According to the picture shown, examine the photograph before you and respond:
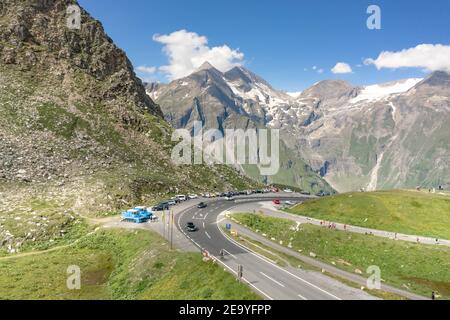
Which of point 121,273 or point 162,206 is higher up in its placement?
point 162,206

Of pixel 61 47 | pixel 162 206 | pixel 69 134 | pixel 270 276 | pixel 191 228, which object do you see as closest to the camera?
pixel 270 276

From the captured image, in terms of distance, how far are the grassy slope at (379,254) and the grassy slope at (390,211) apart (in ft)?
40.3

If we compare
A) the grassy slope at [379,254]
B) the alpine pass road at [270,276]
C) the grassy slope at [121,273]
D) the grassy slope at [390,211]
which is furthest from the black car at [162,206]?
the grassy slope at [390,211]

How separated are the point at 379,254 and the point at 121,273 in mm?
46860

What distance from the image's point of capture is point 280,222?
3506 inches

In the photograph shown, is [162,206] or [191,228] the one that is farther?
[162,206]

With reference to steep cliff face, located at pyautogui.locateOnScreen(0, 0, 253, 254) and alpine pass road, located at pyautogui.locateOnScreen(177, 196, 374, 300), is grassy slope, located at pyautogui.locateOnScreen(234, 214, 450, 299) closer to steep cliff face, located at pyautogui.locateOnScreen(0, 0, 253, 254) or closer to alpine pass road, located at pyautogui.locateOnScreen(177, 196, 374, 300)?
alpine pass road, located at pyautogui.locateOnScreen(177, 196, 374, 300)

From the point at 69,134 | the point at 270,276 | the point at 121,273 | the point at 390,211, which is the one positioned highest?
the point at 69,134

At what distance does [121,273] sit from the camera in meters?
58.7

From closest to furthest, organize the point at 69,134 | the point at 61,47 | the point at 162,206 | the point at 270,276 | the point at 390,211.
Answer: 1. the point at 270,276
2. the point at 390,211
3. the point at 162,206
4. the point at 69,134
5. the point at 61,47

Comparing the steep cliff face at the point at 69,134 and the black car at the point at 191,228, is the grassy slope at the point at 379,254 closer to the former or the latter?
the black car at the point at 191,228

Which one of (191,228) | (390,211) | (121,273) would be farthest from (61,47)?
(390,211)

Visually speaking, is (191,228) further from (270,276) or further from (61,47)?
(61,47)

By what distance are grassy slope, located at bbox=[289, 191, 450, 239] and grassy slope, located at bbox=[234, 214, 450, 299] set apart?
1227cm
